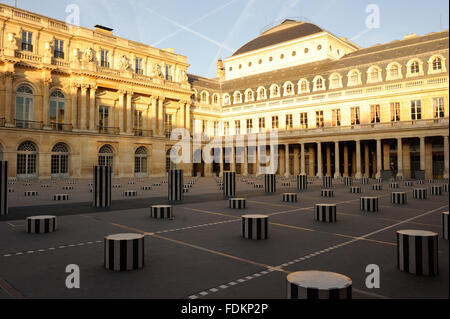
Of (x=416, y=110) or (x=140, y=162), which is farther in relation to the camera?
(x=140, y=162)

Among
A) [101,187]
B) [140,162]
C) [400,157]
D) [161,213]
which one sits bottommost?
[161,213]

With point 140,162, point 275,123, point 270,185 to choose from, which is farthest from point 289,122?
point 270,185

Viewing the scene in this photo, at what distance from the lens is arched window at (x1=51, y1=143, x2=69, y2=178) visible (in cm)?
3856

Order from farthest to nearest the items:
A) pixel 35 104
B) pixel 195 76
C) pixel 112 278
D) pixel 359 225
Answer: pixel 195 76, pixel 35 104, pixel 359 225, pixel 112 278

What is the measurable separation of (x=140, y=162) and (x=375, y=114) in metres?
33.3

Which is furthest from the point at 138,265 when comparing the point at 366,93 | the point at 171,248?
the point at 366,93

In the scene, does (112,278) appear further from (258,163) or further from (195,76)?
(195,76)

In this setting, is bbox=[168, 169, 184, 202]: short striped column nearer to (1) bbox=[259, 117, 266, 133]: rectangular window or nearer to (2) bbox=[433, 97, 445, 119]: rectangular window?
(2) bbox=[433, 97, 445, 119]: rectangular window

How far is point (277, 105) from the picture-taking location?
51375 mm

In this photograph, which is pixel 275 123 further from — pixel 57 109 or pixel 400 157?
pixel 57 109

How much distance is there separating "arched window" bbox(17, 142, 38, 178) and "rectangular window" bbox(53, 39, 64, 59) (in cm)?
1173

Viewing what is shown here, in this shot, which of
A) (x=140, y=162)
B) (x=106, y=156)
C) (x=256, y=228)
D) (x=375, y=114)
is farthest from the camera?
(x=140, y=162)

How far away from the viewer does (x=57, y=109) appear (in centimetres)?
3950
